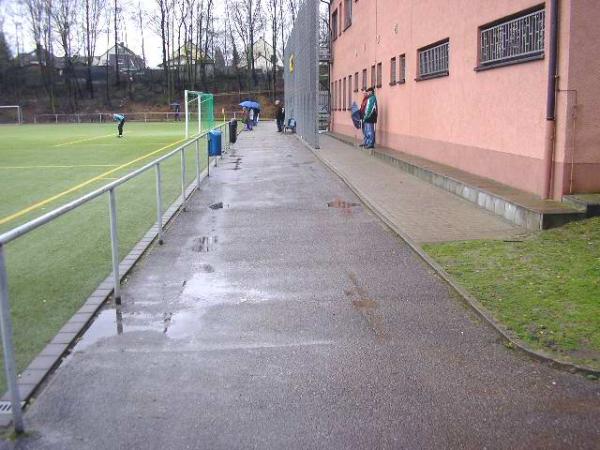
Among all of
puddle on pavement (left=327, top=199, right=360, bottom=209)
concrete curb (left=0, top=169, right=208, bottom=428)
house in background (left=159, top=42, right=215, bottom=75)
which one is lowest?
A: concrete curb (left=0, top=169, right=208, bottom=428)

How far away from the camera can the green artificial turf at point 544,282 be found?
5344 mm

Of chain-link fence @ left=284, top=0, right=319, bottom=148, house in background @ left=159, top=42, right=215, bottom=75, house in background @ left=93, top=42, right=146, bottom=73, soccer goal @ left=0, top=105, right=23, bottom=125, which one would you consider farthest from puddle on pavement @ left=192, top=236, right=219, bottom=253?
house in background @ left=93, top=42, right=146, bottom=73

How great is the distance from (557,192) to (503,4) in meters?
3.84

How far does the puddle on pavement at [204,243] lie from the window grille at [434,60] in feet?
27.5

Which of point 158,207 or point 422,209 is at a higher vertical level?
point 158,207

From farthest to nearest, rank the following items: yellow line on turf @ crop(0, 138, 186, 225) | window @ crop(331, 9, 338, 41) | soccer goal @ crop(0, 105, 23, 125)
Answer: soccer goal @ crop(0, 105, 23, 125) < window @ crop(331, 9, 338, 41) < yellow line on turf @ crop(0, 138, 186, 225)

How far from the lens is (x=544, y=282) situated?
6824mm

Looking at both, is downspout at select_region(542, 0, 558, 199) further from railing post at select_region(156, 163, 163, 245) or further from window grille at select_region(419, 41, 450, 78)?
window grille at select_region(419, 41, 450, 78)

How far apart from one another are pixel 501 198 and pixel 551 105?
1475 mm

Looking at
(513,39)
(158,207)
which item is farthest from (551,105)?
(158,207)

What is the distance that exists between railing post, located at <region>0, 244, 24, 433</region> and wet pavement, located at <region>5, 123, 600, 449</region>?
4.5 inches

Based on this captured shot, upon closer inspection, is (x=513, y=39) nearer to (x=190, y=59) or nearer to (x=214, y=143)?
(x=214, y=143)

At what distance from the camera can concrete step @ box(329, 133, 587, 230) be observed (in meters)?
9.20

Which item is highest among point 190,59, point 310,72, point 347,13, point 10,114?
A: point 190,59
